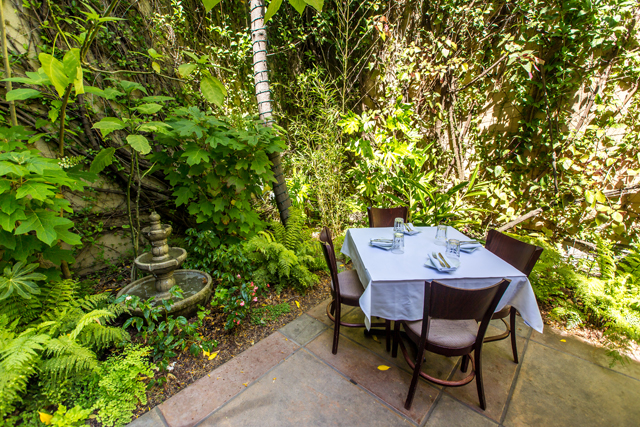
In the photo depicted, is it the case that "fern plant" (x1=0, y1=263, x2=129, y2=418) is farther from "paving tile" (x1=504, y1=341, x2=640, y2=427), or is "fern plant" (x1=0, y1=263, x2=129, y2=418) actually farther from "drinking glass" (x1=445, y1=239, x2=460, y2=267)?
"paving tile" (x1=504, y1=341, x2=640, y2=427)

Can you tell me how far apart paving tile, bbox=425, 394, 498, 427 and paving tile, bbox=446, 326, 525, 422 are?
0.05m

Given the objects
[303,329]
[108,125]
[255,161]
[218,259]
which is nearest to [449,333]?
[303,329]

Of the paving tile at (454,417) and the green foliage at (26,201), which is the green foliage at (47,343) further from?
the paving tile at (454,417)

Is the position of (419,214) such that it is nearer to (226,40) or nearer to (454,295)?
(454,295)

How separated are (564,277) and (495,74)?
2.60m

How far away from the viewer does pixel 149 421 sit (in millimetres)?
1493

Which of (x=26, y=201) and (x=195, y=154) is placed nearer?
(x=26, y=201)

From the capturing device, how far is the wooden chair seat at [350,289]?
1.92 meters

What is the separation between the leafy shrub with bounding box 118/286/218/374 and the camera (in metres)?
1.75

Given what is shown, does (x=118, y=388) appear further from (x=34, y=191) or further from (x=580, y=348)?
(x=580, y=348)

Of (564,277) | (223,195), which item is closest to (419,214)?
(564,277)

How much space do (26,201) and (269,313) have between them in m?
1.80

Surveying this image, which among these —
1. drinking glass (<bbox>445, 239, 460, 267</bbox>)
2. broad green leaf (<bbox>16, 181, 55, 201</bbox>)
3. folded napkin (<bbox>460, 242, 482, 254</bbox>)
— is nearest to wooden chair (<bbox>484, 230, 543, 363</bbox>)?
folded napkin (<bbox>460, 242, 482, 254</bbox>)

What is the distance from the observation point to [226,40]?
3.72 metres
